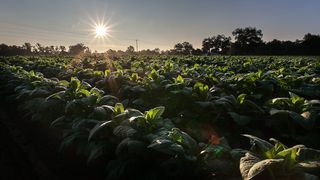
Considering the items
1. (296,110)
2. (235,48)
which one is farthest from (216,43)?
(296,110)

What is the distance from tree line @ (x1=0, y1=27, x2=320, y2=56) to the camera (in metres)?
57.9

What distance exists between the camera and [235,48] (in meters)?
70.3

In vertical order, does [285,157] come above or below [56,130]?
above

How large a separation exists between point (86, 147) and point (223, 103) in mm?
1804

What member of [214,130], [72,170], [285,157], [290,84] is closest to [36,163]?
[72,170]

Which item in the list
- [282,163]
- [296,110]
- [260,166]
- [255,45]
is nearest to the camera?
[260,166]

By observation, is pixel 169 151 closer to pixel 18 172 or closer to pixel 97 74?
pixel 18 172

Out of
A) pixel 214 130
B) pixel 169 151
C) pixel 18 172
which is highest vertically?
pixel 169 151

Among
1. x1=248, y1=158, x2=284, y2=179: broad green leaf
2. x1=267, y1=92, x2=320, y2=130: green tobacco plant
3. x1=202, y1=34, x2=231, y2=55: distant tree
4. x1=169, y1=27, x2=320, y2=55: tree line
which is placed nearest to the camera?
x1=248, y1=158, x2=284, y2=179: broad green leaf

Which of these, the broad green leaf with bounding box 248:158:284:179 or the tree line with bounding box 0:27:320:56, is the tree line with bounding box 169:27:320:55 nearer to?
the tree line with bounding box 0:27:320:56

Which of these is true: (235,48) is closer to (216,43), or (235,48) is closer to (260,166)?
(216,43)

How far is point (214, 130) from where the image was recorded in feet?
13.9

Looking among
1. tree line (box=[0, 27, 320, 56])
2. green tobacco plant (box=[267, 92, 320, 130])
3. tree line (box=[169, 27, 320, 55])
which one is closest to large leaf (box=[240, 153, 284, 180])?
green tobacco plant (box=[267, 92, 320, 130])

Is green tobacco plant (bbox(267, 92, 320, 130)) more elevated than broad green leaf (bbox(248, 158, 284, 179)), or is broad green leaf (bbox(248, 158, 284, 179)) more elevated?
broad green leaf (bbox(248, 158, 284, 179))
